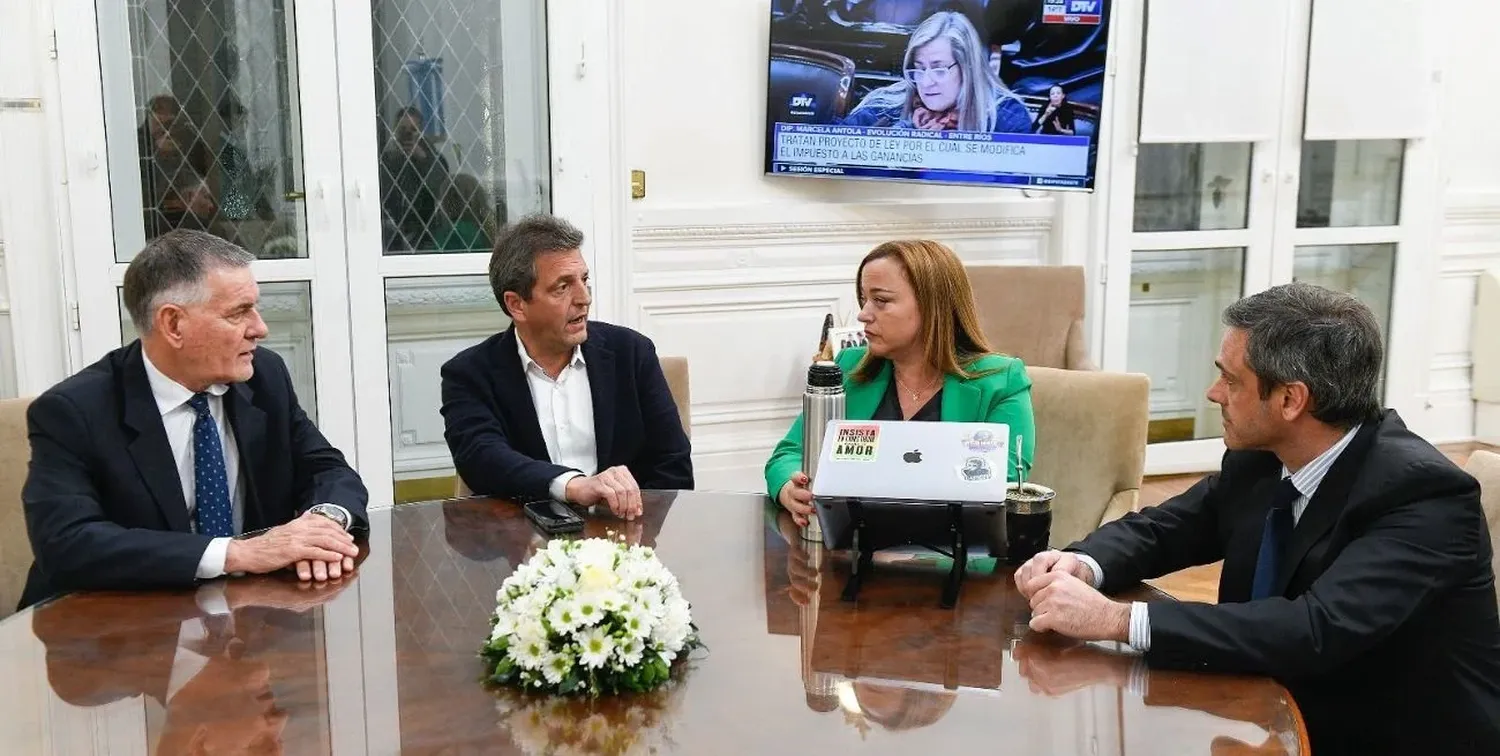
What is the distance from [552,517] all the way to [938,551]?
0.69 m

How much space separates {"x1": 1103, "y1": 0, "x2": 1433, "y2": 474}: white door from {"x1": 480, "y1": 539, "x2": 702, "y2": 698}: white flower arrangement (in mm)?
4101

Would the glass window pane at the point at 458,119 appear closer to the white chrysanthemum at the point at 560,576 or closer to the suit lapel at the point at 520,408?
the suit lapel at the point at 520,408

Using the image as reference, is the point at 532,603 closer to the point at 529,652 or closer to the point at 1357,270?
the point at 529,652

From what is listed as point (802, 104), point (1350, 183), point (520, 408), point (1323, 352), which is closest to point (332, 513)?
point (520, 408)

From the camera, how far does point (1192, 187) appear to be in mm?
5520

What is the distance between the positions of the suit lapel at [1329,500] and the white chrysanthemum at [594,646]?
95 cm

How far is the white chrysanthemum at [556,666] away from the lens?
1551 mm

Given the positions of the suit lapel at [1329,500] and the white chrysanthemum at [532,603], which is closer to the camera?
the white chrysanthemum at [532,603]

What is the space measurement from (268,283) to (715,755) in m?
3.20

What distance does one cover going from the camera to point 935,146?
5.01 meters

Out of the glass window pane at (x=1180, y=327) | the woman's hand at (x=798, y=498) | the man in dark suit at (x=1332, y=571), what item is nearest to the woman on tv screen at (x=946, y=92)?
the glass window pane at (x=1180, y=327)

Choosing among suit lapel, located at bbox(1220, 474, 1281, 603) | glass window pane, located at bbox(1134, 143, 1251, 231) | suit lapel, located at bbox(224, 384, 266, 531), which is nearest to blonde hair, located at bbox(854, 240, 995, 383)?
suit lapel, located at bbox(1220, 474, 1281, 603)

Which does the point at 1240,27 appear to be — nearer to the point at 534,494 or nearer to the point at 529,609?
the point at 534,494

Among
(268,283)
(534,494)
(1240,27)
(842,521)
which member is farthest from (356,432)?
(1240,27)
